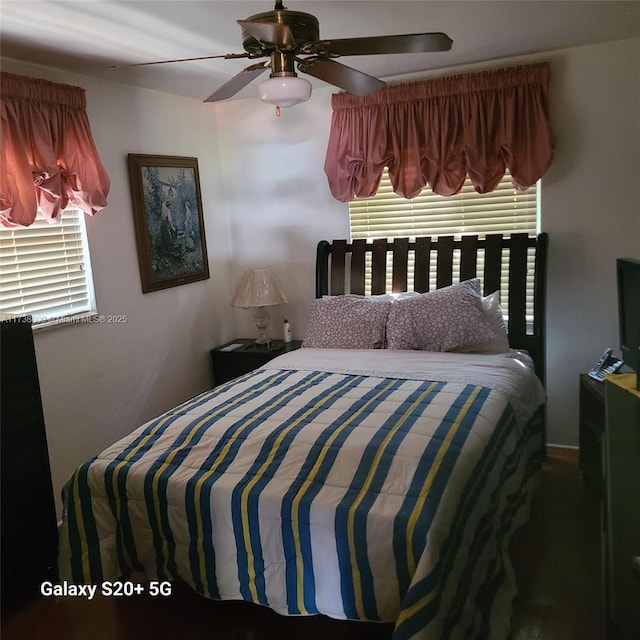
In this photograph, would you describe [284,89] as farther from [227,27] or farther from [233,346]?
[233,346]

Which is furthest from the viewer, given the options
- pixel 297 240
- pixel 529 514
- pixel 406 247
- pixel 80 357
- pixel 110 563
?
pixel 297 240

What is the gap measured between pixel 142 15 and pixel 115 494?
1854mm

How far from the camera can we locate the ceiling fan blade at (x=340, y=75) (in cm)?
212

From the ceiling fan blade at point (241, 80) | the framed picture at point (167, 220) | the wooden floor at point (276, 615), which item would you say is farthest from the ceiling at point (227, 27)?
the wooden floor at point (276, 615)

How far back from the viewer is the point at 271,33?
5.94 feet

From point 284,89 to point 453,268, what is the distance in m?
1.99

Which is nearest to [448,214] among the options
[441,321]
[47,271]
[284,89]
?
[441,321]

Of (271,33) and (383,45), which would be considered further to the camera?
(383,45)

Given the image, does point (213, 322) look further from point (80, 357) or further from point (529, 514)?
point (529, 514)

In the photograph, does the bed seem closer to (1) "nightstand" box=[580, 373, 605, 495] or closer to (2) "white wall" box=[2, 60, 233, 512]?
(1) "nightstand" box=[580, 373, 605, 495]

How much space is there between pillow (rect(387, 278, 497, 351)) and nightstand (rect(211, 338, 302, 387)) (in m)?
0.88

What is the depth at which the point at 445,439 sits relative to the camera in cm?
206

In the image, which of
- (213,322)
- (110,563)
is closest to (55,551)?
(110,563)

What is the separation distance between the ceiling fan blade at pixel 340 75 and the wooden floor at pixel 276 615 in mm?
1939
